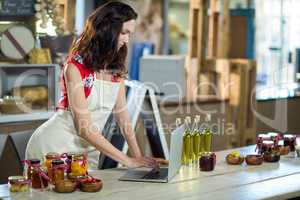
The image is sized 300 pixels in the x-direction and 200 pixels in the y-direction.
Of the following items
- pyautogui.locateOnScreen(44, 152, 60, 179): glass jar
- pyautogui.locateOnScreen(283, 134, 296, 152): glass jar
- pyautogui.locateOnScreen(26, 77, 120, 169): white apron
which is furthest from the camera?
pyautogui.locateOnScreen(283, 134, 296, 152): glass jar

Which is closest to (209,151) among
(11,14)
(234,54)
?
(11,14)

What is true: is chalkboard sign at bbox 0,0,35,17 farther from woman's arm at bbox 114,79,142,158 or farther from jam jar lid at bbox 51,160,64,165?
jam jar lid at bbox 51,160,64,165

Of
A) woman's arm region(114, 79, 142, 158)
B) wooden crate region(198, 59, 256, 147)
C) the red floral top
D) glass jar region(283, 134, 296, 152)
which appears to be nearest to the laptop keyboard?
woman's arm region(114, 79, 142, 158)

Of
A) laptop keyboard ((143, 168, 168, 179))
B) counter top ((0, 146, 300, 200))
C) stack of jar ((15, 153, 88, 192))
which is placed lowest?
counter top ((0, 146, 300, 200))

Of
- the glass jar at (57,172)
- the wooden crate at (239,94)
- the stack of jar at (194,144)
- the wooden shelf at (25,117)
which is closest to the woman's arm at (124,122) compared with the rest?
the stack of jar at (194,144)

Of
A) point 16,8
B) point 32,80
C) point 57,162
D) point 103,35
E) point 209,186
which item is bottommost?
point 209,186

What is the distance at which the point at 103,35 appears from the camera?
256 centimetres

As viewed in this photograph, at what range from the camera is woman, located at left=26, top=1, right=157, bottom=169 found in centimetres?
254

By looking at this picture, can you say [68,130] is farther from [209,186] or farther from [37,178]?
[209,186]

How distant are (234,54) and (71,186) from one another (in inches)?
176

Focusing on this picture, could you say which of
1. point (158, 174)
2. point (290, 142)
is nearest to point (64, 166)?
point (158, 174)

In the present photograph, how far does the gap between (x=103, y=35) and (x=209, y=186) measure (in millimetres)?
841

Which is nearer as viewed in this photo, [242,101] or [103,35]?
[103,35]

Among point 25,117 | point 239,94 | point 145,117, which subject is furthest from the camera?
point 239,94
